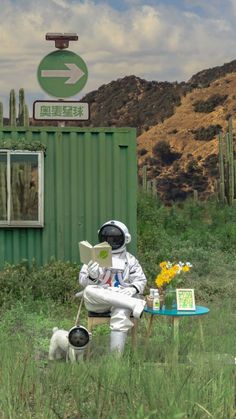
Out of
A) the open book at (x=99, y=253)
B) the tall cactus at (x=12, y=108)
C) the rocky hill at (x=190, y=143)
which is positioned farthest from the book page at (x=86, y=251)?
the rocky hill at (x=190, y=143)

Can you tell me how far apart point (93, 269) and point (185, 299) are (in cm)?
92

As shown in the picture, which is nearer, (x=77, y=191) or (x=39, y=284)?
(x=39, y=284)

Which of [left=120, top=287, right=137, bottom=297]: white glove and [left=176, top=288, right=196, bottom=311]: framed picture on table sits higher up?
[left=120, top=287, right=137, bottom=297]: white glove

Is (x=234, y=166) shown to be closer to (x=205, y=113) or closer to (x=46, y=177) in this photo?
(x=46, y=177)

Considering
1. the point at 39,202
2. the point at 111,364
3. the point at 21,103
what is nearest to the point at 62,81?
the point at 39,202

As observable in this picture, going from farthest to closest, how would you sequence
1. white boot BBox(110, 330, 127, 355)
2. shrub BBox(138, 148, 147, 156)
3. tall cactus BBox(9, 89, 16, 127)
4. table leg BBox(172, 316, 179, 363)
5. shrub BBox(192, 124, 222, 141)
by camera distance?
shrub BBox(138, 148, 147, 156)
shrub BBox(192, 124, 222, 141)
tall cactus BBox(9, 89, 16, 127)
white boot BBox(110, 330, 127, 355)
table leg BBox(172, 316, 179, 363)

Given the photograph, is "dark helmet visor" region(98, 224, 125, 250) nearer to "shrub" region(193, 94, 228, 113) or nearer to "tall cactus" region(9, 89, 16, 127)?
"tall cactus" region(9, 89, 16, 127)

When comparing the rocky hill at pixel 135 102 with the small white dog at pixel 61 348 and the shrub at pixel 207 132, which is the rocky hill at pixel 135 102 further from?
the small white dog at pixel 61 348

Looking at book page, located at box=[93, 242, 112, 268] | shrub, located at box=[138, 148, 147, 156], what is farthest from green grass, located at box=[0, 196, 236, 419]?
shrub, located at box=[138, 148, 147, 156]

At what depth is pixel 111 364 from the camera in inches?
216

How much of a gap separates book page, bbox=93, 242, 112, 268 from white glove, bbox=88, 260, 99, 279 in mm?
159

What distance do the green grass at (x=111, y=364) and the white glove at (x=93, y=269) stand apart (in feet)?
2.17

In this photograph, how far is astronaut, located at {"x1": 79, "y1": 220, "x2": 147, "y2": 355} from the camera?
721cm

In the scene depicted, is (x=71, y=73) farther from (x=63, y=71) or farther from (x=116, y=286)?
(x=116, y=286)
